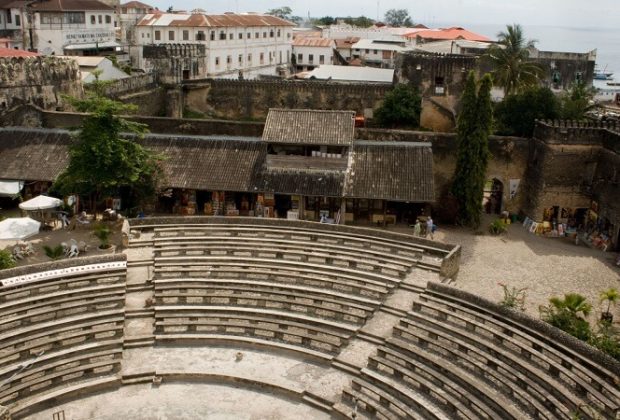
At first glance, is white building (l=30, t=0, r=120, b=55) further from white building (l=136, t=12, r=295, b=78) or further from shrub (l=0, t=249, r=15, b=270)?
shrub (l=0, t=249, r=15, b=270)

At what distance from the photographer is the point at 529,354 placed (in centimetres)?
1678

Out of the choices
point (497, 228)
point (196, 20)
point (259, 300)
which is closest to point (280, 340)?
point (259, 300)

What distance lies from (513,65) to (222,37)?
34.2 meters

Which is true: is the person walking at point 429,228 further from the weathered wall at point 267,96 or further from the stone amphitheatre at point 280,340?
the weathered wall at point 267,96

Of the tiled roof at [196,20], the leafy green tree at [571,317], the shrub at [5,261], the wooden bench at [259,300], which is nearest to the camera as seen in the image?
the leafy green tree at [571,317]

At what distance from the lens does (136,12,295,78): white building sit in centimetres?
6106

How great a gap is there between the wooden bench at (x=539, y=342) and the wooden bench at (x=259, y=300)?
8.68 ft

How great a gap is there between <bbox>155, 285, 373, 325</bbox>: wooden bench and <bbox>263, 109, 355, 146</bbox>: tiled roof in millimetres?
8734

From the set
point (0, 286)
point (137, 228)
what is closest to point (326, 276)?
point (137, 228)

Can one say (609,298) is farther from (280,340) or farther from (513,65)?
(513,65)

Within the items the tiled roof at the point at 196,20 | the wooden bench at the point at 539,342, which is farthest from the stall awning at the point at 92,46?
the wooden bench at the point at 539,342

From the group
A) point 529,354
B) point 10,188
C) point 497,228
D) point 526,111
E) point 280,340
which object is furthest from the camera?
point 526,111

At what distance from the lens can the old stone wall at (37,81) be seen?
33.6 meters

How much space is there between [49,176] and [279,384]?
54.8 feet
